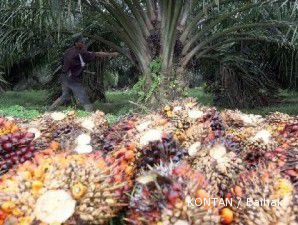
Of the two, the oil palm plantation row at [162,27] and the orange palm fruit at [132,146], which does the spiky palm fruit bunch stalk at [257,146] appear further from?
the oil palm plantation row at [162,27]

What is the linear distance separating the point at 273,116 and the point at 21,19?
5.78 metres

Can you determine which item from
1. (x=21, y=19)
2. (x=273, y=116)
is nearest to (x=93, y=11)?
(x=21, y=19)

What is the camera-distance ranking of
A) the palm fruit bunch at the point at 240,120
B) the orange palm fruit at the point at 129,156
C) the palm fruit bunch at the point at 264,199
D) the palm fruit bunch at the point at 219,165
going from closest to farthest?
the palm fruit bunch at the point at 264,199 < the palm fruit bunch at the point at 219,165 < the orange palm fruit at the point at 129,156 < the palm fruit bunch at the point at 240,120

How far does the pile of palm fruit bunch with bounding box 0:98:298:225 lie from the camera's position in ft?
4.08

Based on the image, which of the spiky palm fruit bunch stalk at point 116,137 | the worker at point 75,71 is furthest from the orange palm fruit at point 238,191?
the worker at point 75,71

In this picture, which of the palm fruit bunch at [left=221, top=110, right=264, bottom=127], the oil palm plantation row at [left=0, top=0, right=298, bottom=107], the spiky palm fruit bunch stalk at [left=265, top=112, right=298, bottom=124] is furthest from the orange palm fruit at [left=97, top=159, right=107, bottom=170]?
the oil palm plantation row at [left=0, top=0, right=298, bottom=107]

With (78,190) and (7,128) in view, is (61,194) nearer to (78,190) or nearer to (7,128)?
(78,190)

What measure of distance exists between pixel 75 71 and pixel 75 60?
0.22 metres

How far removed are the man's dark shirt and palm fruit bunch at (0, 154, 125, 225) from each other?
6197 millimetres

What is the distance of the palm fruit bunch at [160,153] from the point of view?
1608mm

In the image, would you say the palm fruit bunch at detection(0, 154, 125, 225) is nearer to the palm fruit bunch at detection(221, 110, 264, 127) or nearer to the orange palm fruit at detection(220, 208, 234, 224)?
the orange palm fruit at detection(220, 208, 234, 224)

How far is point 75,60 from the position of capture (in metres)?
7.77

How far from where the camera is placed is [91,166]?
1.43 m

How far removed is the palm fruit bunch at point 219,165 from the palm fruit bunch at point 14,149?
0.70 m
